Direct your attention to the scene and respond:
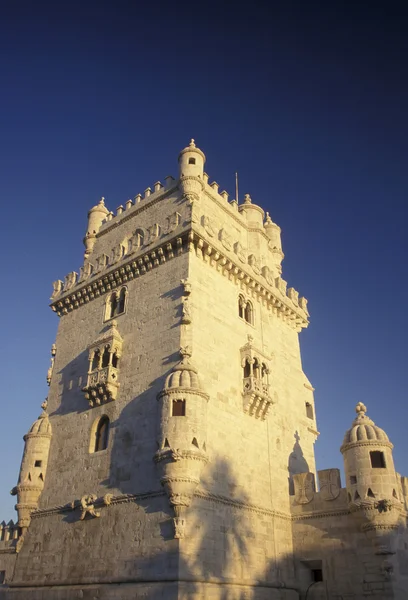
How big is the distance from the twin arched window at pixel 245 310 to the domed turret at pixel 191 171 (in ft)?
17.8

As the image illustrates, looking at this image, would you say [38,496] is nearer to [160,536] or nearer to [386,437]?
[160,536]

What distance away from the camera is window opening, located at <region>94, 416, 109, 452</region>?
22.7 metres

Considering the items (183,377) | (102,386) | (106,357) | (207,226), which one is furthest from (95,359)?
(207,226)

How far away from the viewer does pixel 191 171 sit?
87.6ft

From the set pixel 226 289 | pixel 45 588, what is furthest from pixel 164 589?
pixel 226 289

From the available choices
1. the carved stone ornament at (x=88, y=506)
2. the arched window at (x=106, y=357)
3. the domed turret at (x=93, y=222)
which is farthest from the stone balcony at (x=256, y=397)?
the domed turret at (x=93, y=222)

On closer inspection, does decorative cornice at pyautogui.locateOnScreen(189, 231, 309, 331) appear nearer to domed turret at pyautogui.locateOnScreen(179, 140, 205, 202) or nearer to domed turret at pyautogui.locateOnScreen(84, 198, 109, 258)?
domed turret at pyautogui.locateOnScreen(179, 140, 205, 202)

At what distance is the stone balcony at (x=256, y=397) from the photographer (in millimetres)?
23281

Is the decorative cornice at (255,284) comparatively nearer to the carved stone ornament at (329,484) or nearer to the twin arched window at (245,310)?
the twin arched window at (245,310)

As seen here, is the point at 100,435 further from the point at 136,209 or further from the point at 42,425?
the point at 136,209

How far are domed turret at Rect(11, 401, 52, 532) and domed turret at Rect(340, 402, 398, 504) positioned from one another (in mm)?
13293

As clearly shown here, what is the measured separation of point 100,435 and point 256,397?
6.87 m

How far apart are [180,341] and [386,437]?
30.6 feet

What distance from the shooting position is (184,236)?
2411 centimetres
